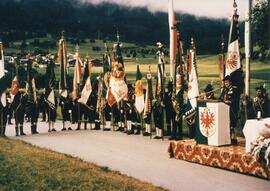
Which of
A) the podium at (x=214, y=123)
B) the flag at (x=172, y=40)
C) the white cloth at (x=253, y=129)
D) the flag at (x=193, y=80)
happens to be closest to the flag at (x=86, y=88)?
the flag at (x=172, y=40)

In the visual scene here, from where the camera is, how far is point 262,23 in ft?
50.7

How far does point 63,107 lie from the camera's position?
21438 mm

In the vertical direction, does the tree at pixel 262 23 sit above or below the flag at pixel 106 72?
above

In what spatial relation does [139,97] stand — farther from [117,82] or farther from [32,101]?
[32,101]

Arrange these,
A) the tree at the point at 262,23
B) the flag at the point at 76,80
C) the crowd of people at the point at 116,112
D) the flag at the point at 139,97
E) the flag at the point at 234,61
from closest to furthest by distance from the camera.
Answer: the flag at the point at 234,61 → the tree at the point at 262,23 → the crowd of people at the point at 116,112 → the flag at the point at 139,97 → the flag at the point at 76,80

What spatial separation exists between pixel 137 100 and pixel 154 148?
10.3 ft

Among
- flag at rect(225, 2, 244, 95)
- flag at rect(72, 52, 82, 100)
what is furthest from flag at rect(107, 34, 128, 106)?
flag at rect(225, 2, 244, 95)

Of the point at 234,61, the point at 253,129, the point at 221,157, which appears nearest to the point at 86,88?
the point at 234,61

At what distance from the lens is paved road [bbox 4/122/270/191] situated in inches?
422

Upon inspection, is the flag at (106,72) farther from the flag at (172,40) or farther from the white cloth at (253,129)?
the white cloth at (253,129)

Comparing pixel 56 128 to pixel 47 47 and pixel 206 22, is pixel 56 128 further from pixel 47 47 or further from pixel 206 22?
pixel 47 47

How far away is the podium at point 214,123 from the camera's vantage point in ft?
41.3

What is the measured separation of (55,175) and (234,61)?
5.91 m

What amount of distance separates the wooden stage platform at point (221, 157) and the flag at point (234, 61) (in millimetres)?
1645
